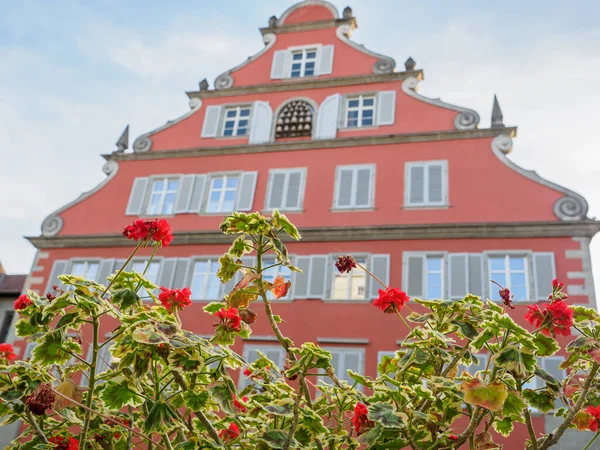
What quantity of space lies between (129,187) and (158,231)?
11.9 m

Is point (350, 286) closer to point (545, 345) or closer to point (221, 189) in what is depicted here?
point (221, 189)

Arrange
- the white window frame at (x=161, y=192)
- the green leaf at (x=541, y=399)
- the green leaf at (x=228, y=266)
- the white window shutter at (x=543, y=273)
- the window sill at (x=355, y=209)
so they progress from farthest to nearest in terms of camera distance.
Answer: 1. the white window frame at (x=161, y=192)
2. the window sill at (x=355, y=209)
3. the white window shutter at (x=543, y=273)
4. the green leaf at (x=228, y=266)
5. the green leaf at (x=541, y=399)

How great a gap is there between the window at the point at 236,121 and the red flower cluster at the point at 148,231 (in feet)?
37.5

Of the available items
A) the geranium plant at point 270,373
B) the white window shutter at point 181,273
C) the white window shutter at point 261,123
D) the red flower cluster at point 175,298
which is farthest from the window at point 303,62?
the geranium plant at point 270,373

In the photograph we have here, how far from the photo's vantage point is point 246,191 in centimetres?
1445

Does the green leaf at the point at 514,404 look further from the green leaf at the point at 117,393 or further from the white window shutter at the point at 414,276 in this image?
the white window shutter at the point at 414,276

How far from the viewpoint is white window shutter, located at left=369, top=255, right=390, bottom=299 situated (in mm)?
12438

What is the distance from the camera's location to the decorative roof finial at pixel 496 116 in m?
13.4

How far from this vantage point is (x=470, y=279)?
1198 centimetres

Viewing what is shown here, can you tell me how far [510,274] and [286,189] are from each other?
17.2ft

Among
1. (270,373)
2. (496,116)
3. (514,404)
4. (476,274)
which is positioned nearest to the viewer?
(514,404)

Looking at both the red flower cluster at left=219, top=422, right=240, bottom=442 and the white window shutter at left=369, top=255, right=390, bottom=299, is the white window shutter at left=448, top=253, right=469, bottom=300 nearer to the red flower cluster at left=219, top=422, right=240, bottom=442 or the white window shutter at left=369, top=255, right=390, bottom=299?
the white window shutter at left=369, top=255, right=390, bottom=299

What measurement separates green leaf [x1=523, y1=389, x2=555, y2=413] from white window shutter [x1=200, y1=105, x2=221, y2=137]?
41.8 ft

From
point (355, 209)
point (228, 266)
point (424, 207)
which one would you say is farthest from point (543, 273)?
point (228, 266)
